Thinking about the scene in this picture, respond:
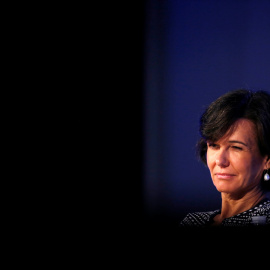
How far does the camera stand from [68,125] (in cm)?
147

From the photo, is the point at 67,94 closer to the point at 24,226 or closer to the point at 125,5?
the point at 125,5

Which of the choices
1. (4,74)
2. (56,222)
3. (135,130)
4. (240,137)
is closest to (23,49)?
(4,74)

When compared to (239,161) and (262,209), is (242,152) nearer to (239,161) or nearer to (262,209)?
(239,161)

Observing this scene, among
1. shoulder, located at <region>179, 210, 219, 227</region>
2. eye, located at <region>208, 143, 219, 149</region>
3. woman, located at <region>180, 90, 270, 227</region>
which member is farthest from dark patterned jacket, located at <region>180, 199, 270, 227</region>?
eye, located at <region>208, 143, 219, 149</region>

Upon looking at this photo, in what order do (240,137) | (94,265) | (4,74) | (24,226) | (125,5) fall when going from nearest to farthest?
(94,265), (24,226), (240,137), (4,74), (125,5)

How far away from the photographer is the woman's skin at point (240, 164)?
3.73ft

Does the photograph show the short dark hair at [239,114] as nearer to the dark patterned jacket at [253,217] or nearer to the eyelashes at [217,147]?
the eyelashes at [217,147]

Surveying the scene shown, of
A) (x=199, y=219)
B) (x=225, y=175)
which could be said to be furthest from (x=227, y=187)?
(x=199, y=219)

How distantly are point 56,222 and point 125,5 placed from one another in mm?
936

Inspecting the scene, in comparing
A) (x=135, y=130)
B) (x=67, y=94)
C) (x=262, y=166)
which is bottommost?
(x=262, y=166)

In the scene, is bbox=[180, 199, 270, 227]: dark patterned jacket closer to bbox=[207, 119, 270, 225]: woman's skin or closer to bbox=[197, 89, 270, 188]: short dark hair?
bbox=[207, 119, 270, 225]: woman's skin

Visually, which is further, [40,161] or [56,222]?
[40,161]

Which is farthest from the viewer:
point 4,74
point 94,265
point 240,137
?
point 4,74

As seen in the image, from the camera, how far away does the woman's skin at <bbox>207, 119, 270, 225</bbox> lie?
114 centimetres
